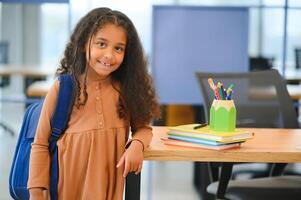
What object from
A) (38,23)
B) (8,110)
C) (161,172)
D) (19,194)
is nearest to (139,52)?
(19,194)

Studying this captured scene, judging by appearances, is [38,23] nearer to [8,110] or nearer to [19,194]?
[8,110]

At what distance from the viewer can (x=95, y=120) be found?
5.55ft

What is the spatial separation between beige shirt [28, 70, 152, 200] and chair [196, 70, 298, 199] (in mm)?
746

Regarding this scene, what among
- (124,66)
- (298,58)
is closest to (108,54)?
(124,66)

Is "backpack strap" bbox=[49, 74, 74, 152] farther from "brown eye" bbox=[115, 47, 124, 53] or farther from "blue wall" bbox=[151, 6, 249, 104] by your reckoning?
"blue wall" bbox=[151, 6, 249, 104]

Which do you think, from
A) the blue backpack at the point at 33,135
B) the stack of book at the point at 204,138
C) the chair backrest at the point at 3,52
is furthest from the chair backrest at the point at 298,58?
the blue backpack at the point at 33,135

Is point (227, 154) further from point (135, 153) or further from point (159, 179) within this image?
point (159, 179)

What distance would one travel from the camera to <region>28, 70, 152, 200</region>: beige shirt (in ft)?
5.43

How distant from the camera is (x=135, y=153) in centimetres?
165

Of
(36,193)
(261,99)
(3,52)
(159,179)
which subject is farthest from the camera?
(3,52)

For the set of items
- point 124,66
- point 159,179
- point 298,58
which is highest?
point 298,58

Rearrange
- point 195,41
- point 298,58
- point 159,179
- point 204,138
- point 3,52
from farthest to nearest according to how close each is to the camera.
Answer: point 3,52
point 298,58
point 159,179
point 195,41
point 204,138

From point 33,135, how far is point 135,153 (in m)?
0.33

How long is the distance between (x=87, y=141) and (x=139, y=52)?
355 mm
